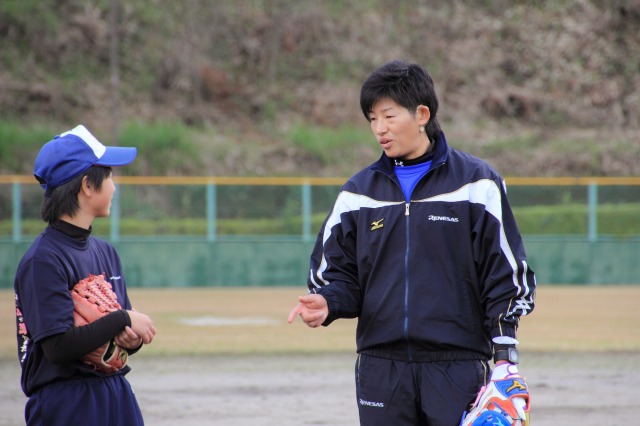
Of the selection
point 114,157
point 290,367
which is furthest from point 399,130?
point 290,367

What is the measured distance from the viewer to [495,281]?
354 cm

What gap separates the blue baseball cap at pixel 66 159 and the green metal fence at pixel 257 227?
16.0m

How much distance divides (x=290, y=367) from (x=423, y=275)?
639cm

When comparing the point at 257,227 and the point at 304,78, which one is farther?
the point at 304,78

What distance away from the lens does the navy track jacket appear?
11.7 ft

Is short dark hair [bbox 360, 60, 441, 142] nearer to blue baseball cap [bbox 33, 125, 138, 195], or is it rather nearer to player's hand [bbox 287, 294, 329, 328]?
player's hand [bbox 287, 294, 329, 328]

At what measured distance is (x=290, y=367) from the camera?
982 centimetres

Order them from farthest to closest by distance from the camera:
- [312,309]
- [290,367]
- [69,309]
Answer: [290,367] < [312,309] < [69,309]

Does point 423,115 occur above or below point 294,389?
above

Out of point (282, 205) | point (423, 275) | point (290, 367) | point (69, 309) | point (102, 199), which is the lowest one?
point (290, 367)

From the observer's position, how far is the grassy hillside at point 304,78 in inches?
1077

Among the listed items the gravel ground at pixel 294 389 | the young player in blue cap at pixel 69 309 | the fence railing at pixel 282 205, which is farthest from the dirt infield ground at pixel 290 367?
the fence railing at pixel 282 205

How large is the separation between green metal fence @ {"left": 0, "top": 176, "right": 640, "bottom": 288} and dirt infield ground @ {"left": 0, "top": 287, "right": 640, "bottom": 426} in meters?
3.12

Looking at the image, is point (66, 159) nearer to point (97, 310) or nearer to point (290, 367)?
point (97, 310)
